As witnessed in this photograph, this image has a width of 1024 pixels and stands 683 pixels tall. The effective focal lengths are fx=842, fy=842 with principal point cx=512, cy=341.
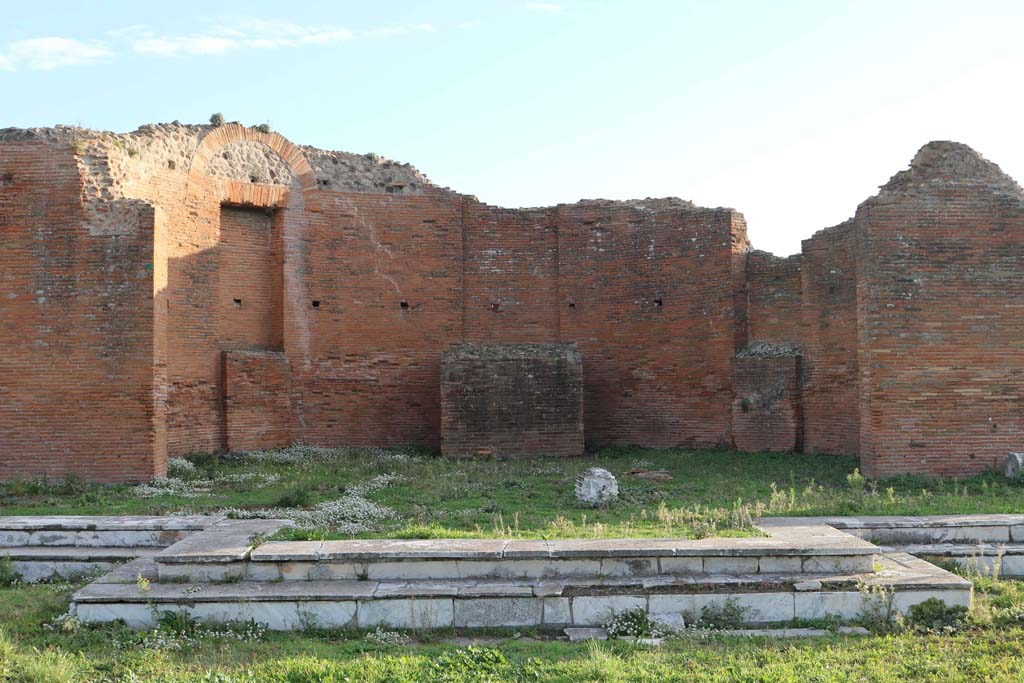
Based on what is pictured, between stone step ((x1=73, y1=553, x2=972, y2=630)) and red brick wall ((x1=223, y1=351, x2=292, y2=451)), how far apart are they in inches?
295

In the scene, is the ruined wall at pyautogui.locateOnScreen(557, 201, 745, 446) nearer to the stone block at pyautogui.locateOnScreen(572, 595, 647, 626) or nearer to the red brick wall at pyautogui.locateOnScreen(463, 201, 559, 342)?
the red brick wall at pyautogui.locateOnScreen(463, 201, 559, 342)

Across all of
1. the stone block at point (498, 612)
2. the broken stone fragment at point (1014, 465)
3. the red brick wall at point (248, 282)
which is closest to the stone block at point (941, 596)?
the stone block at point (498, 612)

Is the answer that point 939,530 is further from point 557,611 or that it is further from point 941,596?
point 557,611

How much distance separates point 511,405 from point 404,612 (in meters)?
7.90

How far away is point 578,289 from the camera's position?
14672mm

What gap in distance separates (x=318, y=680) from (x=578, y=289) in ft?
35.4

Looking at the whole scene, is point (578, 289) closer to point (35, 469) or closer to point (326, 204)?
point (326, 204)

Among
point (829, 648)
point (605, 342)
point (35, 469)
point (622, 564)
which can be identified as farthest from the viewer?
point (605, 342)

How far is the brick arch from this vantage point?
1290 cm

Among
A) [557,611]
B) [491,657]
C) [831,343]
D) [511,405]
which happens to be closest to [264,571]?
[491,657]

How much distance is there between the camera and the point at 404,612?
17.7 feet

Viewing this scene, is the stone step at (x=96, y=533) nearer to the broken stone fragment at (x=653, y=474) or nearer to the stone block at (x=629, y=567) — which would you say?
the stone block at (x=629, y=567)

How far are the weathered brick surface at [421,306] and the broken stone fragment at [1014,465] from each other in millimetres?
319

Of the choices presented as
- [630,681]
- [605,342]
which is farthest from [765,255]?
[630,681]
